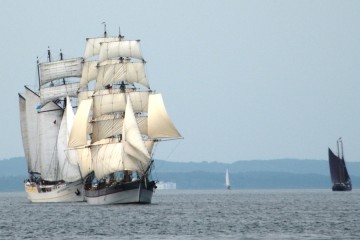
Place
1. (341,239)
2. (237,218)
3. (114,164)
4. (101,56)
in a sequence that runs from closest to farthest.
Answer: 1. (341,239)
2. (237,218)
3. (114,164)
4. (101,56)

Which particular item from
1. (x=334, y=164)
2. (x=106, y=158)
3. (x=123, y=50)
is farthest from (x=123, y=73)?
(x=334, y=164)

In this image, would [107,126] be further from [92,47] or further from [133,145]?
[92,47]

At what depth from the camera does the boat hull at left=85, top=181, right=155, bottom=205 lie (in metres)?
108

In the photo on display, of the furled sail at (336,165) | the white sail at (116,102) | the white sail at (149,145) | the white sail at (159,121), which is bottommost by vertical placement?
the furled sail at (336,165)

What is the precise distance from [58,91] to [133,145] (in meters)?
34.2

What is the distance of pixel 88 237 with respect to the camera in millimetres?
67688

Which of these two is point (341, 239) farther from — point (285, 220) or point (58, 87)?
point (58, 87)

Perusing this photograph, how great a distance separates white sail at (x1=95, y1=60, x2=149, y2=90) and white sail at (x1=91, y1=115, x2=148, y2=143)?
13.1 ft

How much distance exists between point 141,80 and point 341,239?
54.6 m

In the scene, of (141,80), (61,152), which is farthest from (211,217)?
(61,152)

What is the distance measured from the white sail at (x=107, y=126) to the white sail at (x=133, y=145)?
5034mm

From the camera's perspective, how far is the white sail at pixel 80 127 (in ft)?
378

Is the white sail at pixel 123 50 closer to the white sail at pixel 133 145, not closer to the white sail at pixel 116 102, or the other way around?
the white sail at pixel 116 102

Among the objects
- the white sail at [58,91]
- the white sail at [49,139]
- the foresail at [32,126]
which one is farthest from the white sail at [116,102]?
the foresail at [32,126]
